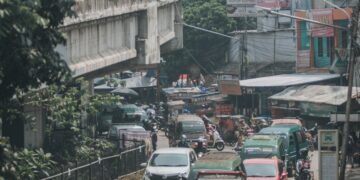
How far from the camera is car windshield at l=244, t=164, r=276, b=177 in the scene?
26.9 meters

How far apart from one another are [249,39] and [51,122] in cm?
3983

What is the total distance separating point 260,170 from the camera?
27.1 m

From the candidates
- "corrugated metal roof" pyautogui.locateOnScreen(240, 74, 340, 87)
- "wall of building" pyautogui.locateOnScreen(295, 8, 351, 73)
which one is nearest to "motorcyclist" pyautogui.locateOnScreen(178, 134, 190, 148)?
"corrugated metal roof" pyautogui.locateOnScreen(240, 74, 340, 87)

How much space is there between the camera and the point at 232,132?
44.4 m

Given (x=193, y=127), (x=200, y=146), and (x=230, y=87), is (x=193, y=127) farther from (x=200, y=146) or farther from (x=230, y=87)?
(x=230, y=87)

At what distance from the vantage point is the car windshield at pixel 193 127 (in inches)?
1613

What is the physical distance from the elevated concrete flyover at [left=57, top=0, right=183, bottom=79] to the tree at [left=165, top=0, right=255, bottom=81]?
32.6 m

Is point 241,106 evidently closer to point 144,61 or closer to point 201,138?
point 201,138

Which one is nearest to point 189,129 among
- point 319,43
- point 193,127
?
point 193,127

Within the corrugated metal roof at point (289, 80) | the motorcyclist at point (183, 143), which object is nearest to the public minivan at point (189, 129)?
the motorcyclist at point (183, 143)

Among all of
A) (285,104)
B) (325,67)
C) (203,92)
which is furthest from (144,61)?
(203,92)

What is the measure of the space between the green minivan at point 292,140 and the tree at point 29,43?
21.5 m

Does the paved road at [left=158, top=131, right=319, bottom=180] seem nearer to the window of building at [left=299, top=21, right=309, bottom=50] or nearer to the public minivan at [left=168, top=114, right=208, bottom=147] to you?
the public minivan at [left=168, top=114, right=208, bottom=147]

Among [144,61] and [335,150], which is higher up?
[144,61]
